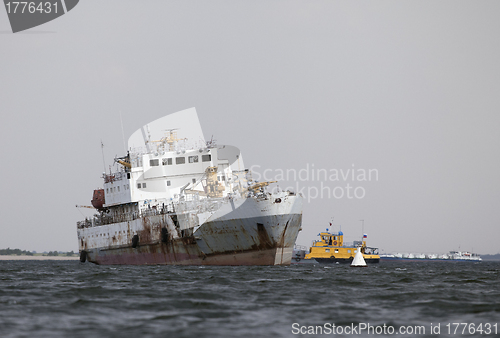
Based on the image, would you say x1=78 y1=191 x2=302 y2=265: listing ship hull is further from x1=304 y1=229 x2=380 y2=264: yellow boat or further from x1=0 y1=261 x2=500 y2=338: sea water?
x1=304 y1=229 x2=380 y2=264: yellow boat

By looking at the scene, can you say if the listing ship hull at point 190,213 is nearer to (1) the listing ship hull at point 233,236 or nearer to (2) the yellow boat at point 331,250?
(1) the listing ship hull at point 233,236

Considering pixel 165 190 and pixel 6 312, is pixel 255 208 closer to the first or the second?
pixel 165 190

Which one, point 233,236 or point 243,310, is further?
point 233,236

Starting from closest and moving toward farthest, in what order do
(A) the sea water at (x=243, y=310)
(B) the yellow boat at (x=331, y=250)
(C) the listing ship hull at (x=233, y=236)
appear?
(A) the sea water at (x=243, y=310) → (C) the listing ship hull at (x=233, y=236) → (B) the yellow boat at (x=331, y=250)

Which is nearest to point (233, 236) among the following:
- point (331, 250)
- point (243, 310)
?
point (243, 310)

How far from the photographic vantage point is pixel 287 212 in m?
45.7

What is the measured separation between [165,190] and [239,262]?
1190cm

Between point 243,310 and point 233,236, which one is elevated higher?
point 233,236

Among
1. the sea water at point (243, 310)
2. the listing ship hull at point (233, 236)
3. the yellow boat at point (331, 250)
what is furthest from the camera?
the yellow boat at point (331, 250)

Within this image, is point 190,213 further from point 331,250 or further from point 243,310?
point 331,250

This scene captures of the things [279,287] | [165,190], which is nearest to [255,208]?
[165,190]

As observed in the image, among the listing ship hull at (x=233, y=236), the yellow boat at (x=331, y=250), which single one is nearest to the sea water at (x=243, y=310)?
the listing ship hull at (x=233, y=236)

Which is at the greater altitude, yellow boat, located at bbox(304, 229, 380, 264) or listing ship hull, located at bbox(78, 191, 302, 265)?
listing ship hull, located at bbox(78, 191, 302, 265)

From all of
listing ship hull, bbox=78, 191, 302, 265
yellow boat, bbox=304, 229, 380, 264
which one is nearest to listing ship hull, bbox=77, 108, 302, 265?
listing ship hull, bbox=78, 191, 302, 265
